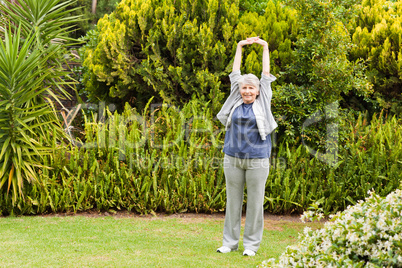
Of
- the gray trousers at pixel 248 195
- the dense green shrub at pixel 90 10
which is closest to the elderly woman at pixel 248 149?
the gray trousers at pixel 248 195

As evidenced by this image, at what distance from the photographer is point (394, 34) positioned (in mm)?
7164

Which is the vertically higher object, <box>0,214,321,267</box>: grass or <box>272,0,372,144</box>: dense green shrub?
<box>272,0,372,144</box>: dense green shrub

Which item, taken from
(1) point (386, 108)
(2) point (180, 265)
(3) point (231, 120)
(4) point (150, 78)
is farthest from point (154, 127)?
(1) point (386, 108)

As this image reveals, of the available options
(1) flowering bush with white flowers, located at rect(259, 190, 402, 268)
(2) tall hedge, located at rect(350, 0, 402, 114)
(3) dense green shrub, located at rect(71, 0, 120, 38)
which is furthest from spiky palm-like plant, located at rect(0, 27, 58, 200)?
(3) dense green shrub, located at rect(71, 0, 120, 38)

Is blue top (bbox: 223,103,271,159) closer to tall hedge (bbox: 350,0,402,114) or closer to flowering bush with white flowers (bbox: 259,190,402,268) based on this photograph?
flowering bush with white flowers (bbox: 259,190,402,268)

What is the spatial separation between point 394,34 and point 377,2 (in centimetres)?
115

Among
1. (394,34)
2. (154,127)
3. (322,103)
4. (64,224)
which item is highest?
(394,34)

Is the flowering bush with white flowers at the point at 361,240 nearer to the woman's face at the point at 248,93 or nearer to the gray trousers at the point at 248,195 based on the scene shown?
the gray trousers at the point at 248,195

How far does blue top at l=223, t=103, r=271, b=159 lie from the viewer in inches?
167

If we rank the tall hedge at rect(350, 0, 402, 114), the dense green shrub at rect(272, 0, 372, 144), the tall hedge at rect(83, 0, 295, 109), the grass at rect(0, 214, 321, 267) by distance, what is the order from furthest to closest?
1. the tall hedge at rect(350, 0, 402, 114)
2. the tall hedge at rect(83, 0, 295, 109)
3. the dense green shrub at rect(272, 0, 372, 144)
4. the grass at rect(0, 214, 321, 267)

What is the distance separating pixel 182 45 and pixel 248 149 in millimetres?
3287

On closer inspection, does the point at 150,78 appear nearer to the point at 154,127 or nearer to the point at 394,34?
the point at 154,127

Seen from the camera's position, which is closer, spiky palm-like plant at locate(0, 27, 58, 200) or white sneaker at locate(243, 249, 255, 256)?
white sneaker at locate(243, 249, 255, 256)

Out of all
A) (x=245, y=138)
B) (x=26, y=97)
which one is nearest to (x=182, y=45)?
(x=26, y=97)
